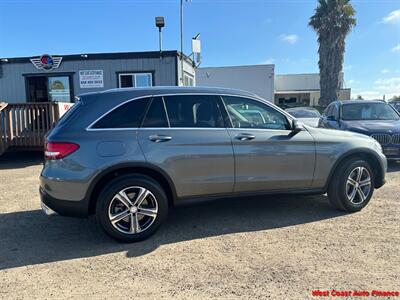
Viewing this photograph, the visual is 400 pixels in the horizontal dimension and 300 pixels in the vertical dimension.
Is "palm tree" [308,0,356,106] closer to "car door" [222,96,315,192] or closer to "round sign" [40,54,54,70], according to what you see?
"round sign" [40,54,54,70]

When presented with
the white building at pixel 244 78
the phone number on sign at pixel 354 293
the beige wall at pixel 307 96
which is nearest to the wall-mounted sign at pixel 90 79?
the phone number on sign at pixel 354 293

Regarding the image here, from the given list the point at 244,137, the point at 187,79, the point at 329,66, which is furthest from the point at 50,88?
the point at 329,66

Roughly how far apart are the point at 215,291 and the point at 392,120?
7.76 meters

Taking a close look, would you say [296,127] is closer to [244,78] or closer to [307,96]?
[244,78]

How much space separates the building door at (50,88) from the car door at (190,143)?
11124 mm

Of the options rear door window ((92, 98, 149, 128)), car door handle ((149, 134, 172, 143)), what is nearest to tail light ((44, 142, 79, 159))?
rear door window ((92, 98, 149, 128))

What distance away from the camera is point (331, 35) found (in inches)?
1079

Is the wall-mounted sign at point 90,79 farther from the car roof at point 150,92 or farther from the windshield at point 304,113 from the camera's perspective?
the car roof at point 150,92

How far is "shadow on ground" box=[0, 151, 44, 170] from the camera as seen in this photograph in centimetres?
972

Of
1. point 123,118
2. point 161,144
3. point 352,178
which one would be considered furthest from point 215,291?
point 352,178

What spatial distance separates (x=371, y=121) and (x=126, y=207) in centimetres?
709

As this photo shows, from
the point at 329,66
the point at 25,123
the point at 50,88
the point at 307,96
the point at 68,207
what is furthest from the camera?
the point at 307,96

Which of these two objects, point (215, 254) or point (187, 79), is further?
point (187, 79)

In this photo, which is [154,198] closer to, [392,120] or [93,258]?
[93,258]
